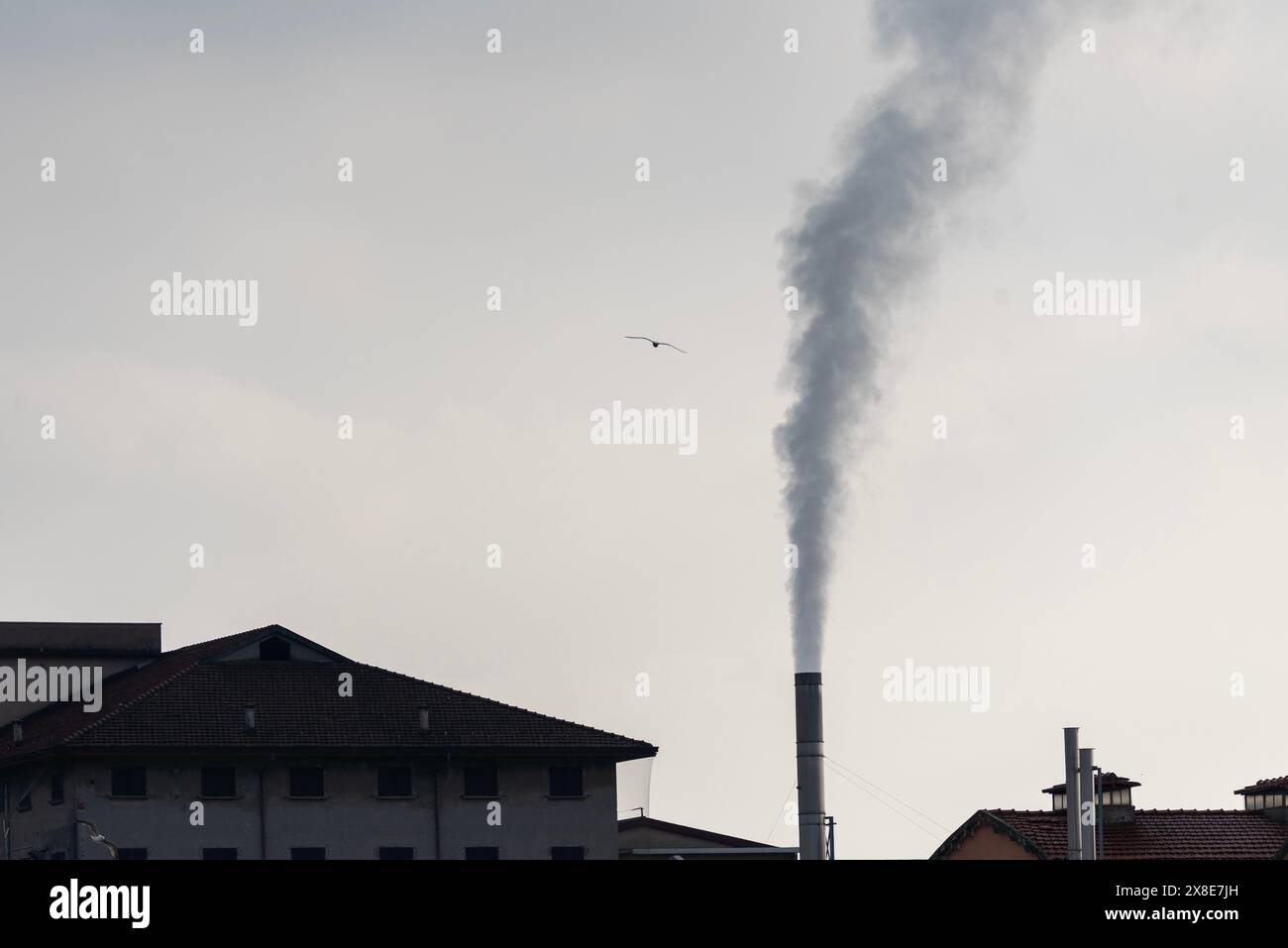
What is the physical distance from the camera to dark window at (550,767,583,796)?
6638 cm

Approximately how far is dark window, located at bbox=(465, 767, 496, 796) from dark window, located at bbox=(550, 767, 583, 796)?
217 cm

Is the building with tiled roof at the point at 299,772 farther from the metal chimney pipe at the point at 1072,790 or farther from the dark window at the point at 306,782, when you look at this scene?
the metal chimney pipe at the point at 1072,790

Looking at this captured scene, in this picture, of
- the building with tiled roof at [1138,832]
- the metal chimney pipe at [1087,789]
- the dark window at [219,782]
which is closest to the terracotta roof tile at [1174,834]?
the building with tiled roof at [1138,832]

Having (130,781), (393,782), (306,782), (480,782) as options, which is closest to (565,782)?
(480,782)

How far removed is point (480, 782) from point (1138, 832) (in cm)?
2273

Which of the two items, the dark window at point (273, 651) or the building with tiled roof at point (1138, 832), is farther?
the dark window at point (273, 651)

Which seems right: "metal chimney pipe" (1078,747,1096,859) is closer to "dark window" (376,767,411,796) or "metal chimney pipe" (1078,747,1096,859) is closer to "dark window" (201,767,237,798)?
"dark window" (376,767,411,796)

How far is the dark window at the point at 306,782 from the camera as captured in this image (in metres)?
64.1

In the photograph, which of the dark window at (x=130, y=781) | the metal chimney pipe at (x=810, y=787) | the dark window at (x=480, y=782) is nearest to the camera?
the metal chimney pipe at (x=810, y=787)

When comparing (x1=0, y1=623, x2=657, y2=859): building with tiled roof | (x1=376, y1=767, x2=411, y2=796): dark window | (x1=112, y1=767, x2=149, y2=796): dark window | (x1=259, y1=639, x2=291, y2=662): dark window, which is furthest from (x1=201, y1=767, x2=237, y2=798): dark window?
(x1=259, y1=639, x2=291, y2=662): dark window

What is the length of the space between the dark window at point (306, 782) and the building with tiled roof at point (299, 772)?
0.16 ft

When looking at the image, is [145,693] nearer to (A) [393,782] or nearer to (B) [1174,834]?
(A) [393,782]
